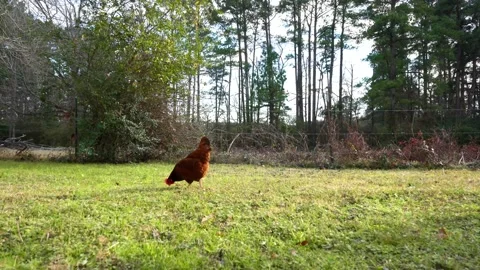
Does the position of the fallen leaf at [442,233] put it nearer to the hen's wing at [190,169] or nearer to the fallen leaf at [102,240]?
the fallen leaf at [102,240]

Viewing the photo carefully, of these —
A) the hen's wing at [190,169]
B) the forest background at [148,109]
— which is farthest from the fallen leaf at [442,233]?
the forest background at [148,109]

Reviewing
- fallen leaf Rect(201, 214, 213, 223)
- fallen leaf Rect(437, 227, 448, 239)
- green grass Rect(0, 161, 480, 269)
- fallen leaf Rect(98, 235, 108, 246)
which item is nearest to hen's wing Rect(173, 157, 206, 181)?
green grass Rect(0, 161, 480, 269)

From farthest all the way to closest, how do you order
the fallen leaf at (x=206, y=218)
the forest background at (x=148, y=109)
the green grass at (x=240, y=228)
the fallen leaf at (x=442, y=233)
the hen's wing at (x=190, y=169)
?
the forest background at (x=148, y=109), the hen's wing at (x=190, y=169), the fallen leaf at (x=206, y=218), the fallen leaf at (x=442, y=233), the green grass at (x=240, y=228)

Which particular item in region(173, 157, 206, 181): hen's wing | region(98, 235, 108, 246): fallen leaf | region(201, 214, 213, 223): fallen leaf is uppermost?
region(173, 157, 206, 181): hen's wing

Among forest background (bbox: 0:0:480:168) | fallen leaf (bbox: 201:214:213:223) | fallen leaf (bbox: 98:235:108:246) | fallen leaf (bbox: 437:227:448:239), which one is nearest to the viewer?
fallen leaf (bbox: 98:235:108:246)

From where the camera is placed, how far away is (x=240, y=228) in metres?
2.98

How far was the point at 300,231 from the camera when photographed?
2.91m

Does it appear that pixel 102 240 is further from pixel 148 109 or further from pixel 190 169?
pixel 148 109

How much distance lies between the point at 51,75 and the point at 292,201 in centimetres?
923

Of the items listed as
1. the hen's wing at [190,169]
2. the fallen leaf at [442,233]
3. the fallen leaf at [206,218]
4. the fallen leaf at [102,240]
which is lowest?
the fallen leaf at [442,233]

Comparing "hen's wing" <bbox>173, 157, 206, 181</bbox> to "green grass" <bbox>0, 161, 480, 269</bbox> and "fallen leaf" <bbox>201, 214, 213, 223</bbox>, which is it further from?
"fallen leaf" <bbox>201, 214, 213, 223</bbox>

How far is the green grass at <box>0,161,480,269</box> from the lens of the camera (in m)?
2.32

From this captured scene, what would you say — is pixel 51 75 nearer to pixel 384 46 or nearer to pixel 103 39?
pixel 103 39

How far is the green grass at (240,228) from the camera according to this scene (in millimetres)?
2322
